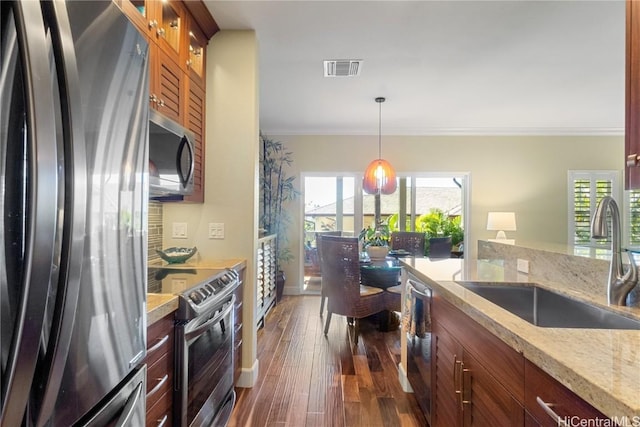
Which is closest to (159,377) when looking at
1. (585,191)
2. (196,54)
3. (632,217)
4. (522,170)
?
(196,54)

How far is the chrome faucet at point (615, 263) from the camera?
1.19 metres

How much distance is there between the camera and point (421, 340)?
194cm

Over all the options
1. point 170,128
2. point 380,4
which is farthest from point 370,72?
point 170,128

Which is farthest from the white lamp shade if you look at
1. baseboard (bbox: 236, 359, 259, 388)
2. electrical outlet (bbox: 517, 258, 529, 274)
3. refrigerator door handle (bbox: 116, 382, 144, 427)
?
refrigerator door handle (bbox: 116, 382, 144, 427)

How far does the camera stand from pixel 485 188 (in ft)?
17.6

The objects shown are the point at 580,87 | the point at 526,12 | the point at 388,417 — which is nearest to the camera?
the point at 388,417

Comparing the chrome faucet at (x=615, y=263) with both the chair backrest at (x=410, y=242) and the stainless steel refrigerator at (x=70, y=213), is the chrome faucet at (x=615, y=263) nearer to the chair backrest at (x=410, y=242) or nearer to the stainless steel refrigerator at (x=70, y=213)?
the stainless steel refrigerator at (x=70, y=213)

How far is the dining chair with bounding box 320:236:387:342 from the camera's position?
3.09 metres

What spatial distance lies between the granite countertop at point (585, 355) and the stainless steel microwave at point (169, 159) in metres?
1.55

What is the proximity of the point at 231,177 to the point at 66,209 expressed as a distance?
6.02 ft

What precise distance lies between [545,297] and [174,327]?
1.73 m

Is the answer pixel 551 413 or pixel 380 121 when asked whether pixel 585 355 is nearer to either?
pixel 551 413

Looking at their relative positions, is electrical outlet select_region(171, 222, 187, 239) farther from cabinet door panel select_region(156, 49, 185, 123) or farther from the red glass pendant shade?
the red glass pendant shade

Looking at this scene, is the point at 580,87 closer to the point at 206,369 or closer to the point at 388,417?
the point at 388,417
